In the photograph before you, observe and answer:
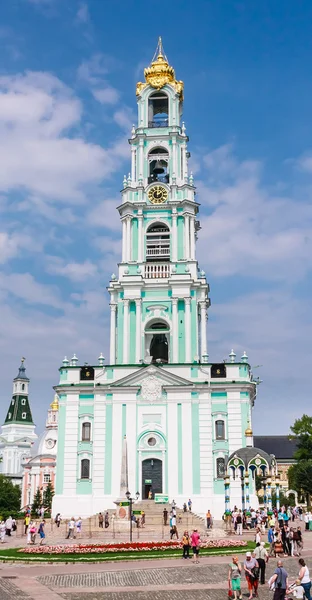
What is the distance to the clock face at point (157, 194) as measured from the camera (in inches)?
2377

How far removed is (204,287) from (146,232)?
24.2 feet

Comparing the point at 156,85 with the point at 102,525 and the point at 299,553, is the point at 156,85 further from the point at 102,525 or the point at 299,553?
the point at 299,553

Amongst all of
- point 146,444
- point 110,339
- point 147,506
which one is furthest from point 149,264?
point 147,506

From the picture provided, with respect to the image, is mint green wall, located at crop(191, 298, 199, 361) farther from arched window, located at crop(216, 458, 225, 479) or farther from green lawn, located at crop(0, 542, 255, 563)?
green lawn, located at crop(0, 542, 255, 563)

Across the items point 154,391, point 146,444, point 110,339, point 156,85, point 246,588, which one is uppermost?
point 156,85

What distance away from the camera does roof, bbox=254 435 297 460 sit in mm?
112625

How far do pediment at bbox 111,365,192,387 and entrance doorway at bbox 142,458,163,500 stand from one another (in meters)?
6.03

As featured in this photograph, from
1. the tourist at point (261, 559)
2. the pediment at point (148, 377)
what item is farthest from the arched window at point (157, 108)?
the tourist at point (261, 559)

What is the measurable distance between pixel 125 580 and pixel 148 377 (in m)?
32.2

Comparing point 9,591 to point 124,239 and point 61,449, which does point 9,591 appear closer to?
point 61,449

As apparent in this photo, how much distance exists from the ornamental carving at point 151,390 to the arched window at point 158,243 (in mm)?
11472

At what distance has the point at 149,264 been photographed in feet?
190

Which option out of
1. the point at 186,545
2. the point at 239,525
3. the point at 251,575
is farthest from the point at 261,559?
the point at 239,525

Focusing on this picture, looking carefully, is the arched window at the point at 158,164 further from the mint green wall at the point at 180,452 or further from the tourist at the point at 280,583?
the tourist at the point at 280,583
